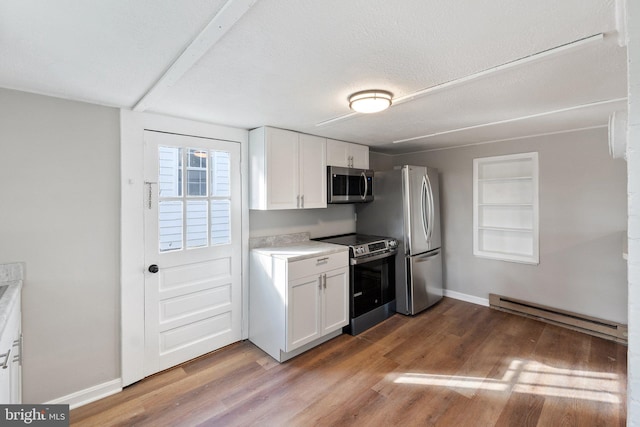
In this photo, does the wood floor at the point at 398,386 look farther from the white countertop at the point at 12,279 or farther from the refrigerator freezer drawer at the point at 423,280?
the white countertop at the point at 12,279

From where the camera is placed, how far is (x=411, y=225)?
3463 mm

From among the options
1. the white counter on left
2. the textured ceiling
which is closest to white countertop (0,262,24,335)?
the white counter on left

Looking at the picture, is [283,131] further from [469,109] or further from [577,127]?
[577,127]

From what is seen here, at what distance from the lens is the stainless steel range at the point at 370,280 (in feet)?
10.1

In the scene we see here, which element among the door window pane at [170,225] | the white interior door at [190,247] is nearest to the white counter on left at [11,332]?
the white interior door at [190,247]

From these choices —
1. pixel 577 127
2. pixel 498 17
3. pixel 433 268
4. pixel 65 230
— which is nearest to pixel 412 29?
pixel 498 17

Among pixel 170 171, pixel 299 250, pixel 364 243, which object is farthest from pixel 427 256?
pixel 170 171

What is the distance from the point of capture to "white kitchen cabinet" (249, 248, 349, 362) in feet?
8.37

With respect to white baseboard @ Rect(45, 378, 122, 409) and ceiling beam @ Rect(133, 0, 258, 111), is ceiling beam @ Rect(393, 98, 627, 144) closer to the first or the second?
ceiling beam @ Rect(133, 0, 258, 111)

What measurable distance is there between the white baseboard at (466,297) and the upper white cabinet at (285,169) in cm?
244

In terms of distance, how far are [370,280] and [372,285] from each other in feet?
0.24

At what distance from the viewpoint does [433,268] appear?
3.79m

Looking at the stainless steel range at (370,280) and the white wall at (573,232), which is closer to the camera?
the white wall at (573,232)

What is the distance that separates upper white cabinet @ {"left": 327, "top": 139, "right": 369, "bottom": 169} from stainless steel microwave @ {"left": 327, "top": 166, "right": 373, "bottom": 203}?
119 millimetres
